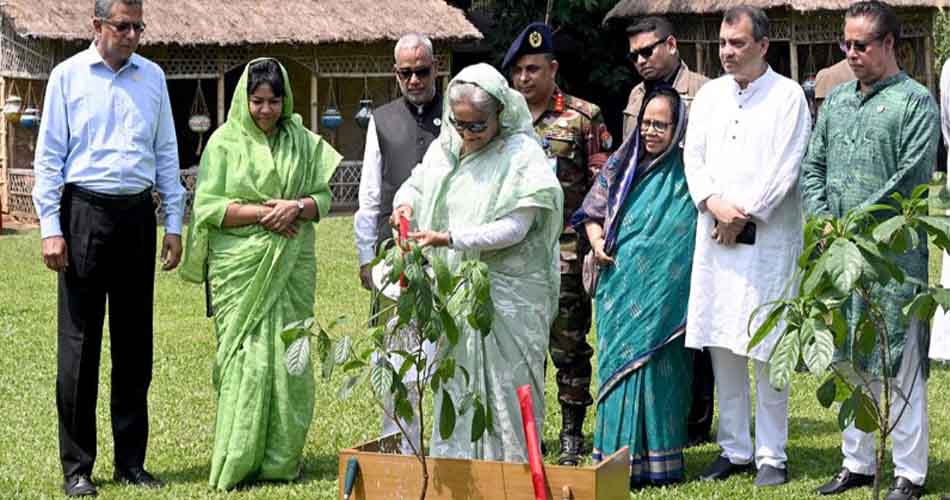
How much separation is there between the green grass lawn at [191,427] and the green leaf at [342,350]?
6.41ft

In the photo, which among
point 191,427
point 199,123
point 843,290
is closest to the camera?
point 843,290

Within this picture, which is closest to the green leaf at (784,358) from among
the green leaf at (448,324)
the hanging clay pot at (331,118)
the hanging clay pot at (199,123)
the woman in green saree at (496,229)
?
the green leaf at (448,324)

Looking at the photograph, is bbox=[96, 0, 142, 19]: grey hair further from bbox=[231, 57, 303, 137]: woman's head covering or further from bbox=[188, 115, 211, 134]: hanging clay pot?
bbox=[188, 115, 211, 134]: hanging clay pot

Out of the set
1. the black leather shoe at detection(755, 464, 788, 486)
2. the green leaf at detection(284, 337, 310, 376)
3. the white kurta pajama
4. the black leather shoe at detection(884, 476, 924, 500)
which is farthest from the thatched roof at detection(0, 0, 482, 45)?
the green leaf at detection(284, 337, 310, 376)

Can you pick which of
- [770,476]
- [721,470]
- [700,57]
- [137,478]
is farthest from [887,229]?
[700,57]

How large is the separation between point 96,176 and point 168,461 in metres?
1.54

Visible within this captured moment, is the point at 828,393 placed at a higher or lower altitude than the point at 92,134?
lower

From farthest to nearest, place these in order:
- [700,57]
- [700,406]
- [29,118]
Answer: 1. [700,57]
2. [29,118]
3. [700,406]

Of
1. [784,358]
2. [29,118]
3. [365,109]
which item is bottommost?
[784,358]

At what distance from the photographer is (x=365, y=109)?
23.5 meters

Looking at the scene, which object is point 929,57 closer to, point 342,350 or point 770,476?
point 770,476

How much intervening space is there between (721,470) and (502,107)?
6.94 ft

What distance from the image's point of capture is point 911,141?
20.1 feet

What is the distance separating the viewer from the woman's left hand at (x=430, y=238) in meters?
5.40
